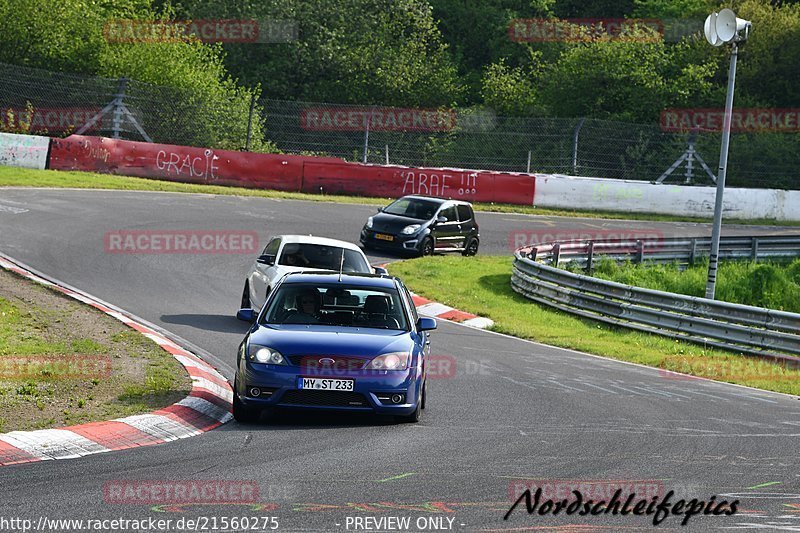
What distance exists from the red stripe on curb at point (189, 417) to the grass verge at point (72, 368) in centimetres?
18

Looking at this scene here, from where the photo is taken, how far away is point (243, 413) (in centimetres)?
1045

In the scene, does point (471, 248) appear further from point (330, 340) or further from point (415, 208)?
point (330, 340)

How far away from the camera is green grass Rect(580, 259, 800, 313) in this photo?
28.4m

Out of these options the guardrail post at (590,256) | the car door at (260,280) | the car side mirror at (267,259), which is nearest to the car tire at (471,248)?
the guardrail post at (590,256)

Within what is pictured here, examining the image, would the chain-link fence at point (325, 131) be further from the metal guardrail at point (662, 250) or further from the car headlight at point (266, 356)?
the car headlight at point (266, 356)

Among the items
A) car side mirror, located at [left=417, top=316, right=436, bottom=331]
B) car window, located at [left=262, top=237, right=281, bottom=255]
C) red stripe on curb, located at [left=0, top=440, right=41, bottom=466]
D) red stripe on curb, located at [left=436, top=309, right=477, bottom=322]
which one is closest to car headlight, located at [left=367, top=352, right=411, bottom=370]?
car side mirror, located at [left=417, top=316, right=436, bottom=331]

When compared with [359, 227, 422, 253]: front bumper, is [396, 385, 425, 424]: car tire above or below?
below

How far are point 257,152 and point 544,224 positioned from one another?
9.39 metres

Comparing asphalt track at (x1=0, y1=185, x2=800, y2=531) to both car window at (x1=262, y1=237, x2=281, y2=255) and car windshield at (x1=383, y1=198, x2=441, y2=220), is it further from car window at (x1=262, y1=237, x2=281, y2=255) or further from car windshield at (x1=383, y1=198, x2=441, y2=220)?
car windshield at (x1=383, y1=198, x2=441, y2=220)

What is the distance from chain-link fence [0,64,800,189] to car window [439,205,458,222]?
406 inches

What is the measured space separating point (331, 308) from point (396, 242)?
630 inches

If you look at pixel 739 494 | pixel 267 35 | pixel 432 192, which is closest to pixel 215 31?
pixel 267 35

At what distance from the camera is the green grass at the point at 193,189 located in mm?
32531

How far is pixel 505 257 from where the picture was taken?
2997cm
